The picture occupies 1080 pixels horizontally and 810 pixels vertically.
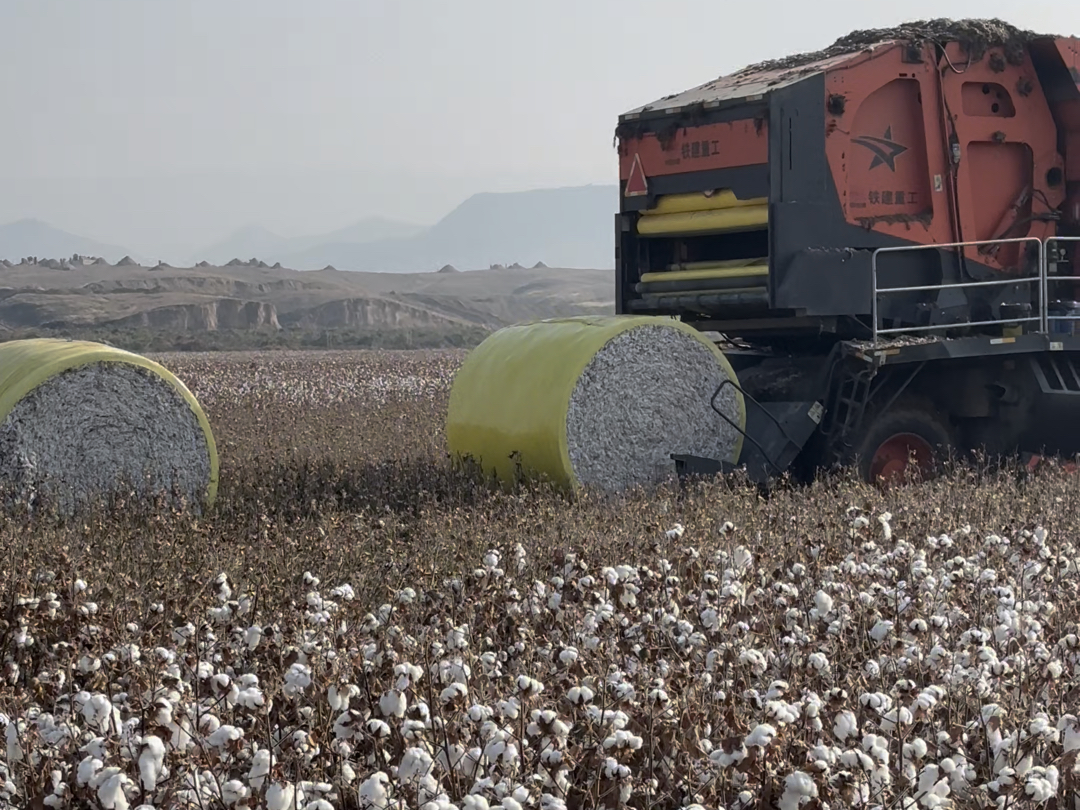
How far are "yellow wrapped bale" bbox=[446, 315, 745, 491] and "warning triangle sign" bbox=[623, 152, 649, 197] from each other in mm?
1343

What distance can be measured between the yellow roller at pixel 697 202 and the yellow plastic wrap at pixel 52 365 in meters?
3.96

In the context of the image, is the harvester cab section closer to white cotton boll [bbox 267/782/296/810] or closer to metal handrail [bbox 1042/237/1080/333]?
metal handrail [bbox 1042/237/1080/333]

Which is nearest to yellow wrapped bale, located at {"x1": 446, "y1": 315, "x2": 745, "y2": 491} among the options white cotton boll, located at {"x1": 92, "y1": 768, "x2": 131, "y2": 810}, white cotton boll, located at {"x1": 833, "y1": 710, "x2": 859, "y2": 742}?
white cotton boll, located at {"x1": 833, "y1": 710, "x2": 859, "y2": 742}

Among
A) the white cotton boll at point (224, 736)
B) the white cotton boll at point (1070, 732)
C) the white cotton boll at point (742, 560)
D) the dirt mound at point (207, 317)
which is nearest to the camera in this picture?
the white cotton boll at point (224, 736)

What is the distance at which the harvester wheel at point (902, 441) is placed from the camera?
10.9 m

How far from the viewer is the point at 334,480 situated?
10930 mm

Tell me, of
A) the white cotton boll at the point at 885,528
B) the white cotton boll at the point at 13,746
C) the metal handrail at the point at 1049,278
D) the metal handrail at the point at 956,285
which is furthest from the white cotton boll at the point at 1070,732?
the metal handrail at the point at 1049,278

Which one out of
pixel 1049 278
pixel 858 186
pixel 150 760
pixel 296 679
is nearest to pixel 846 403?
pixel 858 186

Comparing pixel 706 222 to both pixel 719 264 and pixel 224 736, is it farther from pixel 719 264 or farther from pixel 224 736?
pixel 224 736

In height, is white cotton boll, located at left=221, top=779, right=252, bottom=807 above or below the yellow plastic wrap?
below

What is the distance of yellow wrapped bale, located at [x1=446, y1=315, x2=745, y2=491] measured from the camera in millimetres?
10234

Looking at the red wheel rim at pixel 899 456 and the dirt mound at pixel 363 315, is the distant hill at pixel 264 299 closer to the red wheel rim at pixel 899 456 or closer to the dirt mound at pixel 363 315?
the dirt mound at pixel 363 315

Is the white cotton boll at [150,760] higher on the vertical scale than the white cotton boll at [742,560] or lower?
higher

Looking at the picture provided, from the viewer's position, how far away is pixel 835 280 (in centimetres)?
1112
